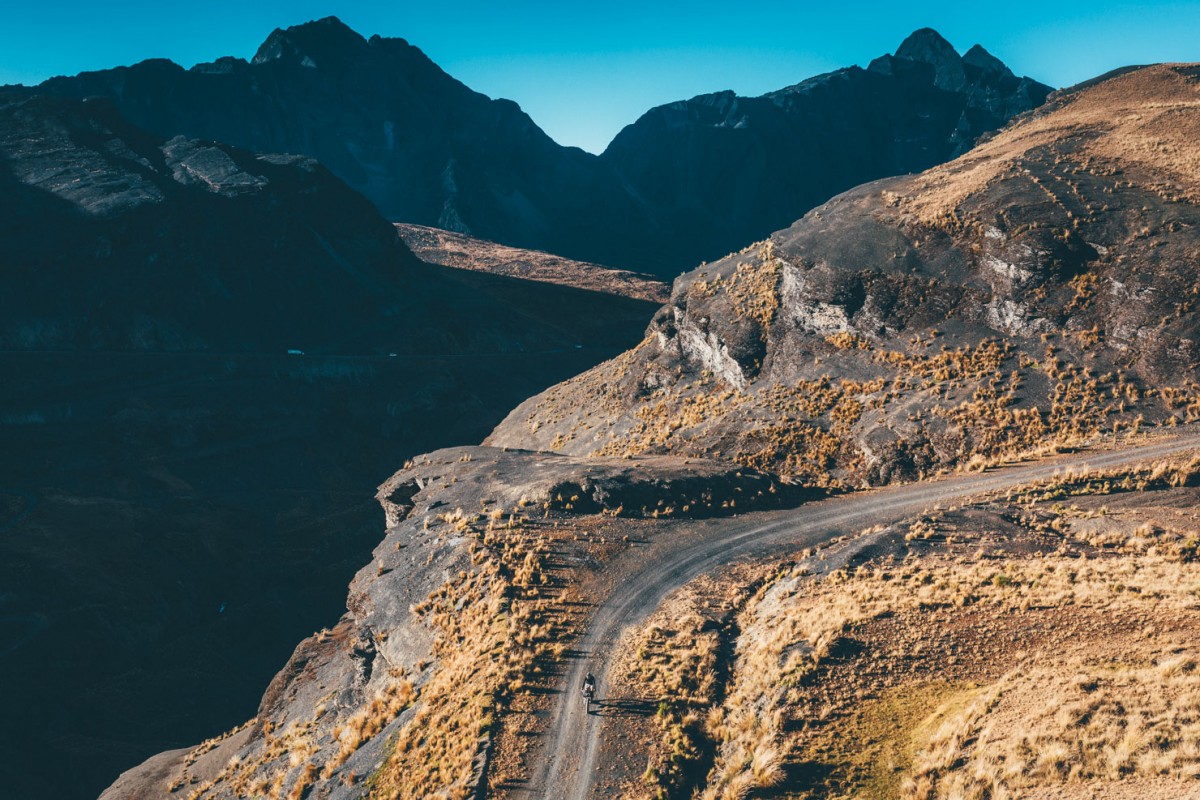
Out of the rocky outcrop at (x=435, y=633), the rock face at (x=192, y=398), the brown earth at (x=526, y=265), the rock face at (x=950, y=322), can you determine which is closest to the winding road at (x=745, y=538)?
the rocky outcrop at (x=435, y=633)

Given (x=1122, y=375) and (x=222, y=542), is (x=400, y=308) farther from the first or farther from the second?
(x=1122, y=375)

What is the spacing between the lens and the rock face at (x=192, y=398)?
52469 millimetres

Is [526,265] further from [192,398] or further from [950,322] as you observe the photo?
[950,322]

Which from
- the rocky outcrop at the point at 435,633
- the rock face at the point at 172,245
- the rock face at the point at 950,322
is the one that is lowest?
the rocky outcrop at the point at 435,633

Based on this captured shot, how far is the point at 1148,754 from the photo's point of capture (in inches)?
550

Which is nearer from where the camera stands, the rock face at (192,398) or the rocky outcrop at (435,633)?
the rocky outcrop at (435,633)

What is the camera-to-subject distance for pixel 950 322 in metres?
44.6

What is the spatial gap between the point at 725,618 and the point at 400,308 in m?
109

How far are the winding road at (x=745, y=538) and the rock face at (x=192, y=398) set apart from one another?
38116 mm

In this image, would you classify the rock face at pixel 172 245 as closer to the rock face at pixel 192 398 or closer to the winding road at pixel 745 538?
the rock face at pixel 192 398

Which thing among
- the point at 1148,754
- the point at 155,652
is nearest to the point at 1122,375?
the point at 1148,754

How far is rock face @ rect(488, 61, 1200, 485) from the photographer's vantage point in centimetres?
3734

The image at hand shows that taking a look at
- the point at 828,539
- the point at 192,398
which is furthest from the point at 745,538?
the point at 192,398

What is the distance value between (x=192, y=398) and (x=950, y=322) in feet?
282
